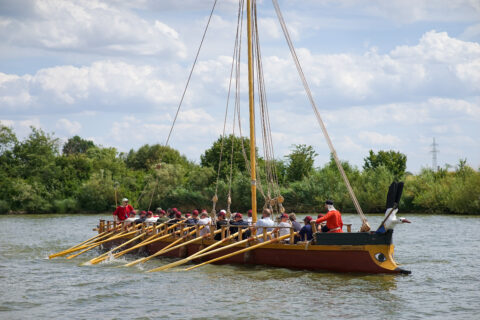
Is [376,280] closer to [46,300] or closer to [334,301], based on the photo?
[334,301]

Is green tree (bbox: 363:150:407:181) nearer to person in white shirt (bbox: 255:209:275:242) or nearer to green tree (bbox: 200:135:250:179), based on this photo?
green tree (bbox: 200:135:250:179)

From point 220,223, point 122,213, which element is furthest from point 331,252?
point 122,213

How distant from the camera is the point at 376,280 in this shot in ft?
55.9

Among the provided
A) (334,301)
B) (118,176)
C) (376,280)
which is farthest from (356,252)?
(118,176)

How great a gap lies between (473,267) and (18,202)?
6320 cm

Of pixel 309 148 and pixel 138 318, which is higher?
pixel 309 148

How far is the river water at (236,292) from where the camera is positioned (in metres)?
14.3

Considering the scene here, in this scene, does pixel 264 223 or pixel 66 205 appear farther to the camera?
pixel 66 205

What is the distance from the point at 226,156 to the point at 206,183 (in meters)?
4.43

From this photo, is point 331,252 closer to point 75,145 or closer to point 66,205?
point 66,205

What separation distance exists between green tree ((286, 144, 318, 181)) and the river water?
4340 cm

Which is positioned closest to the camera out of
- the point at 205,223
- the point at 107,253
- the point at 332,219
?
the point at 332,219

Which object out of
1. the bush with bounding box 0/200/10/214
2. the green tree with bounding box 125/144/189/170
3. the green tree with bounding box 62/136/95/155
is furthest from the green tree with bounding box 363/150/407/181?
the green tree with bounding box 62/136/95/155

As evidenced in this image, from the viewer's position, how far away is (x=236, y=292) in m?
16.3
